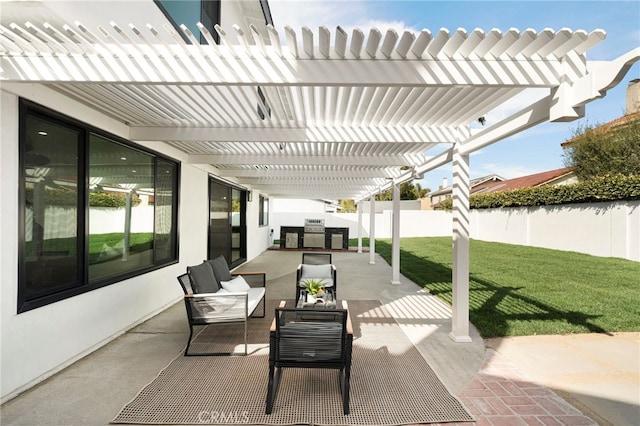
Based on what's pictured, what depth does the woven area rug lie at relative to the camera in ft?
8.46

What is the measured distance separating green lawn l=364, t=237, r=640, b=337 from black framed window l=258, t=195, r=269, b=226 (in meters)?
7.17

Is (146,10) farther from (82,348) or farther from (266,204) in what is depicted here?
(266,204)

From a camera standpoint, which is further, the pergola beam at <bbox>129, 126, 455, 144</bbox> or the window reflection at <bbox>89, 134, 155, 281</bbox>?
the pergola beam at <bbox>129, 126, 455, 144</bbox>

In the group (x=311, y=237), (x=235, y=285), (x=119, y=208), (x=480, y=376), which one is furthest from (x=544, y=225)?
(x=119, y=208)

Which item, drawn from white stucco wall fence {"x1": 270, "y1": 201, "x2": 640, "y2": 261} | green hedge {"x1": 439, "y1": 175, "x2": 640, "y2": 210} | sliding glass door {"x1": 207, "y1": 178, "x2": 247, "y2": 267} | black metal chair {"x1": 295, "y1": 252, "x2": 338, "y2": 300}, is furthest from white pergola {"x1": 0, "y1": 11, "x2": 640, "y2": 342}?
white stucco wall fence {"x1": 270, "y1": 201, "x2": 640, "y2": 261}

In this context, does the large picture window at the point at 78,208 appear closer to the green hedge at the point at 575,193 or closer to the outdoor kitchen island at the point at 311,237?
the outdoor kitchen island at the point at 311,237

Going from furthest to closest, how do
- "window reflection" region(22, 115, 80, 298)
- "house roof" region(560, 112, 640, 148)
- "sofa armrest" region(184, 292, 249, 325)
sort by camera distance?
"house roof" region(560, 112, 640, 148) → "sofa armrest" region(184, 292, 249, 325) → "window reflection" region(22, 115, 80, 298)

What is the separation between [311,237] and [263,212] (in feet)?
9.67

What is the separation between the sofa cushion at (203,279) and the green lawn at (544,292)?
3841mm

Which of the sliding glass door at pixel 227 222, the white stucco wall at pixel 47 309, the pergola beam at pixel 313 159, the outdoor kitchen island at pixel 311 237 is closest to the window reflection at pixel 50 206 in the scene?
the white stucco wall at pixel 47 309

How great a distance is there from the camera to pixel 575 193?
13.4 m

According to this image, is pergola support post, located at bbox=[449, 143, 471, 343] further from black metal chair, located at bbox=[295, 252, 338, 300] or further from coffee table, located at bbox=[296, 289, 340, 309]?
black metal chair, located at bbox=[295, 252, 338, 300]

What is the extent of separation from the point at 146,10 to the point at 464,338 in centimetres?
569

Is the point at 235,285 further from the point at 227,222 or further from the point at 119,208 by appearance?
the point at 227,222
